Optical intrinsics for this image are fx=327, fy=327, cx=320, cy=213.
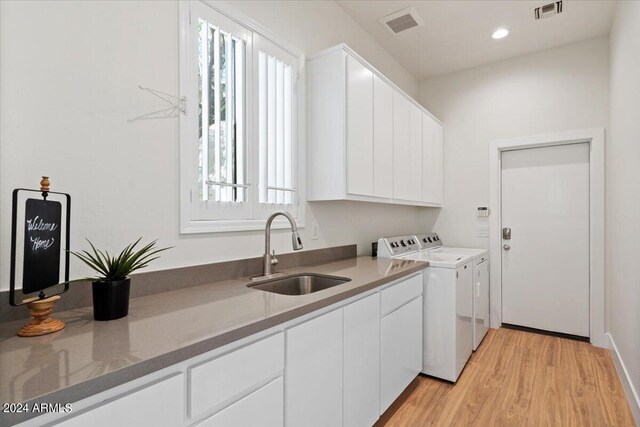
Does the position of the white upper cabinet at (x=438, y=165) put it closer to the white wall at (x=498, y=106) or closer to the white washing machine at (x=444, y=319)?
the white wall at (x=498, y=106)

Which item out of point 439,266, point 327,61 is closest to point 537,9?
point 327,61

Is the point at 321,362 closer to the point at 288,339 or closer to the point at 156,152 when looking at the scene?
the point at 288,339

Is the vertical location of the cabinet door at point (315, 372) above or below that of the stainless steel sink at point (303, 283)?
below

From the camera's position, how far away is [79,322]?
1.01 m

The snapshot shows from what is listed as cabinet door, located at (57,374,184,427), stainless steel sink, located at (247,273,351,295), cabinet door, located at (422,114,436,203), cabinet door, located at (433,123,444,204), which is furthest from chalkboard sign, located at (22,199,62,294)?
cabinet door, located at (433,123,444,204)

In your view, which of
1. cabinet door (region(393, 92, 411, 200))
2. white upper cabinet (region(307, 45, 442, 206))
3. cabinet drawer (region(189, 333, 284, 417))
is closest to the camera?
cabinet drawer (region(189, 333, 284, 417))

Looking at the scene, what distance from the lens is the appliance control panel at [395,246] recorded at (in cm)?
277

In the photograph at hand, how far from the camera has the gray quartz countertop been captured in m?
0.66

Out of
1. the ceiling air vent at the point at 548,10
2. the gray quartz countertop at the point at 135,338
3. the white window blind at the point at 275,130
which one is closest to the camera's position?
the gray quartz countertop at the point at 135,338

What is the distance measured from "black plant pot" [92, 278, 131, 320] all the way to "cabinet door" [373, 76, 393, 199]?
1794 millimetres

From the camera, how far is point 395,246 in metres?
2.88

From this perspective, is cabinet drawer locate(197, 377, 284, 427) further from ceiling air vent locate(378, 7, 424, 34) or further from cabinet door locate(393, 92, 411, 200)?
ceiling air vent locate(378, 7, 424, 34)

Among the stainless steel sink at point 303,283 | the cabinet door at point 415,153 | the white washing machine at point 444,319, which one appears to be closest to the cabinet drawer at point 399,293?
the white washing machine at point 444,319

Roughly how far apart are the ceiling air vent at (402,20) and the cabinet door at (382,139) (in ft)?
2.17
